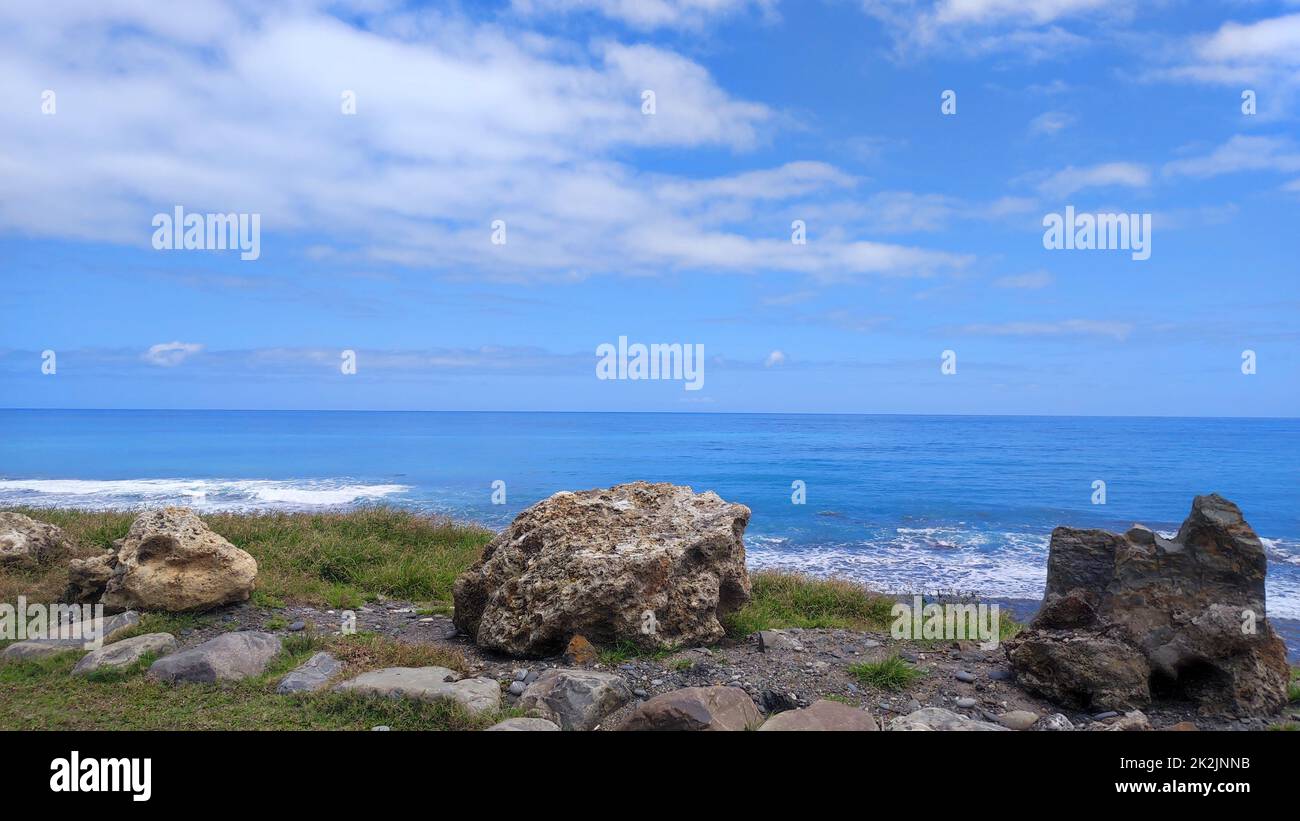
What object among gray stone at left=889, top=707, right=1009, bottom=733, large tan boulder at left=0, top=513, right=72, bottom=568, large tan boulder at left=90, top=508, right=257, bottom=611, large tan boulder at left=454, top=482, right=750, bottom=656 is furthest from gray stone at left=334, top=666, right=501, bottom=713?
large tan boulder at left=0, top=513, right=72, bottom=568

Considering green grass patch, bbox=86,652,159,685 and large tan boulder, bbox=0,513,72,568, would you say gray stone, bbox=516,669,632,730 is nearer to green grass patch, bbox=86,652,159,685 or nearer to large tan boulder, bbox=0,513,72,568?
green grass patch, bbox=86,652,159,685

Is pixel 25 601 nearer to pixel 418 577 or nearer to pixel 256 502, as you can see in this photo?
pixel 418 577

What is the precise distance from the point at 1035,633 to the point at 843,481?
3922 centimetres

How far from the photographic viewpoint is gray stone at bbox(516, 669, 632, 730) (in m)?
7.25

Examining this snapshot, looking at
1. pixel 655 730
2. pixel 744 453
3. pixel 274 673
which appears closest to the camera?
pixel 655 730

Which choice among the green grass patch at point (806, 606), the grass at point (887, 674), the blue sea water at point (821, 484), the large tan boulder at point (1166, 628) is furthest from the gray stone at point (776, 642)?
the blue sea water at point (821, 484)

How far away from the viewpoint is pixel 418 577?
1299 cm

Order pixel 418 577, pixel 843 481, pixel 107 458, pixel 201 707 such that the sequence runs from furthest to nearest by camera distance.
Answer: pixel 107 458 → pixel 843 481 → pixel 418 577 → pixel 201 707

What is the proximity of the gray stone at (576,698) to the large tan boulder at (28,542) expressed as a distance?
9.77m

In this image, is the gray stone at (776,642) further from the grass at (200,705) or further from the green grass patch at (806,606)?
the grass at (200,705)

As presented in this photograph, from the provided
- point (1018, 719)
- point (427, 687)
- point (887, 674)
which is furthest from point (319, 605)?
point (1018, 719)

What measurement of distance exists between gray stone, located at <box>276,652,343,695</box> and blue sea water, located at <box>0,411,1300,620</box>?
13943 millimetres

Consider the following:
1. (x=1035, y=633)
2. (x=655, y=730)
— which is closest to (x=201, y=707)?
(x=655, y=730)

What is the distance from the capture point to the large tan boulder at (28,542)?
11.9 metres
